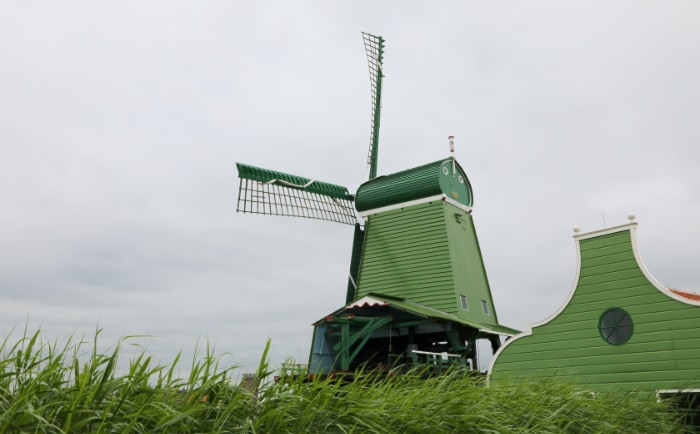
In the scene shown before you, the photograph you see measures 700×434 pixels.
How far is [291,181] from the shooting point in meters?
20.9

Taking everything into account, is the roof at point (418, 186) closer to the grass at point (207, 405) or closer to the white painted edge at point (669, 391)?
the white painted edge at point (669, 391)

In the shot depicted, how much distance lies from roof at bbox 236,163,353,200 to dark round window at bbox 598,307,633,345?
487 inches

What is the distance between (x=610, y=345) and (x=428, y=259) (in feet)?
25.7

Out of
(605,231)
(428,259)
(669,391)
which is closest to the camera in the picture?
(669,391)

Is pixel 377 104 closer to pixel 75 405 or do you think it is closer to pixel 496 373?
pixel 496 373

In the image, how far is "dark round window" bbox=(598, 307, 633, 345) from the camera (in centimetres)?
1072

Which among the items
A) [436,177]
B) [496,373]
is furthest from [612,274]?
[436,177]

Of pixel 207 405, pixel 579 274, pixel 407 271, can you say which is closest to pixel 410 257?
pixel 407 271

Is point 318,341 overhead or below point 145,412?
overhead

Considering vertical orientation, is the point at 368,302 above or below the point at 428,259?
below

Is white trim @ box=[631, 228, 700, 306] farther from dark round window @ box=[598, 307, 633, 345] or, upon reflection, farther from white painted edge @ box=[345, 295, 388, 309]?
white painted edge @ box=[345, 295, 388, 309]

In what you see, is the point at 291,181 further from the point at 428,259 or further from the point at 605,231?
the point at 605,231

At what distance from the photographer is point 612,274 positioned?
11.1 meters

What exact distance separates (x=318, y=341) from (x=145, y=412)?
47.3 ft
